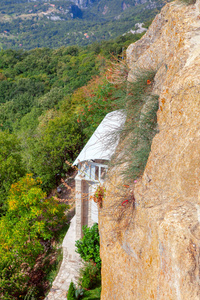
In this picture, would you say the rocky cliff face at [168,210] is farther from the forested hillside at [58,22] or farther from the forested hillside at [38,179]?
the forested hillside at [58,22]

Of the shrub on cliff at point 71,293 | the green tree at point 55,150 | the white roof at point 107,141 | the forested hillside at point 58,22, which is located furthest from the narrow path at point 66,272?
the forested hillside at point 58,22

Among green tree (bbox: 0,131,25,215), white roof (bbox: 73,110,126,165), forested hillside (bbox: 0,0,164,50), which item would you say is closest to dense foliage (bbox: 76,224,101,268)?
white roof (bbox: 73,110,126,165)

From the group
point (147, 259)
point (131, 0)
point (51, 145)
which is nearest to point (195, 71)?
point (147, 259)

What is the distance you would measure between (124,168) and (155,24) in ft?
16.5

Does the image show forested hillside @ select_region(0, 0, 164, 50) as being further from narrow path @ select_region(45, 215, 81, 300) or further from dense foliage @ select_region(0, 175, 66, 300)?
narrow path @ select_region(45, 215, 81, 300)

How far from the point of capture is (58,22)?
468 feet

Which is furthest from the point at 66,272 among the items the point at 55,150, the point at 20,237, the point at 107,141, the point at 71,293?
the point at 55,150

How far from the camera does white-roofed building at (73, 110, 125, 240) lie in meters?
5.37

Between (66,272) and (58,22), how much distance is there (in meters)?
161

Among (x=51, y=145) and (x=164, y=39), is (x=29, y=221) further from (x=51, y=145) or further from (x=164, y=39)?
(x=164, y=39)

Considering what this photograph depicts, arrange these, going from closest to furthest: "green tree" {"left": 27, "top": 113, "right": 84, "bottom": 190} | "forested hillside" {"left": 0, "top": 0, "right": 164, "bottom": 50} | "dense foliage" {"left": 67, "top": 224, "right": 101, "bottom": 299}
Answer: "dense foliage" {"left": 67, "top": 224, "right": 101, "bottom": 299}
"green tree" {"left": 27, "top": 113, "right": 84, "bottom": 190}
"forested hillside" {"left": 0, "top": 0, "right": 164, "bottom": 50}

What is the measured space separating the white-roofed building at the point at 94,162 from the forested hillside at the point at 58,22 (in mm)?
86241

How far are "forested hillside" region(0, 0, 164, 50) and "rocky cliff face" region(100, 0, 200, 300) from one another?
292 feet

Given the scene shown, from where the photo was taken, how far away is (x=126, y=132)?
4.69 m
